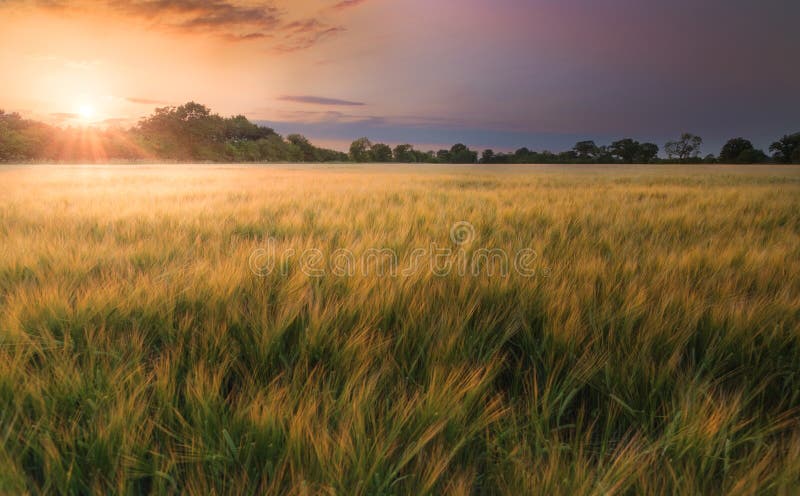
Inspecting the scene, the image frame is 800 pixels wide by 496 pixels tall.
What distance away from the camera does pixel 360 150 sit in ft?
230

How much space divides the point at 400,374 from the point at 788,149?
6783 cm

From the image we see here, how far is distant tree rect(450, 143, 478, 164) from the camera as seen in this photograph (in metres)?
56.8

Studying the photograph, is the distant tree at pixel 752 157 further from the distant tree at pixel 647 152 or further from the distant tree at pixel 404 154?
the distant tree at pixel 404 154

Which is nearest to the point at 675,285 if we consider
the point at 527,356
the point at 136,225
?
the point at 527,356

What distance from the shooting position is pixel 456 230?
2.88 metres

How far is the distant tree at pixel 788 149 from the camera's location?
44.9 metres

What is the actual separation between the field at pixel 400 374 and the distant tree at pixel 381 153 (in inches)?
2718

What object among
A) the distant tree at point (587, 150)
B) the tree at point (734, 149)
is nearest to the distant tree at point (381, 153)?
the distant tree at point (587, 150)

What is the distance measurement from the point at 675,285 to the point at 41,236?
11.9 ft

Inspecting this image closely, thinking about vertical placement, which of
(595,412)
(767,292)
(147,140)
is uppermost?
(147,140)

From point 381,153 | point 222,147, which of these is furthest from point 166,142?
point 381,153

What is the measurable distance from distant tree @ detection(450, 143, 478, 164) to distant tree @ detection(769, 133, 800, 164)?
37380 mm

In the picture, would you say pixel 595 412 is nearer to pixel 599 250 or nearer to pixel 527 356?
pixel 527 356

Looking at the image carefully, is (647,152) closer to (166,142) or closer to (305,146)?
(305,146)
